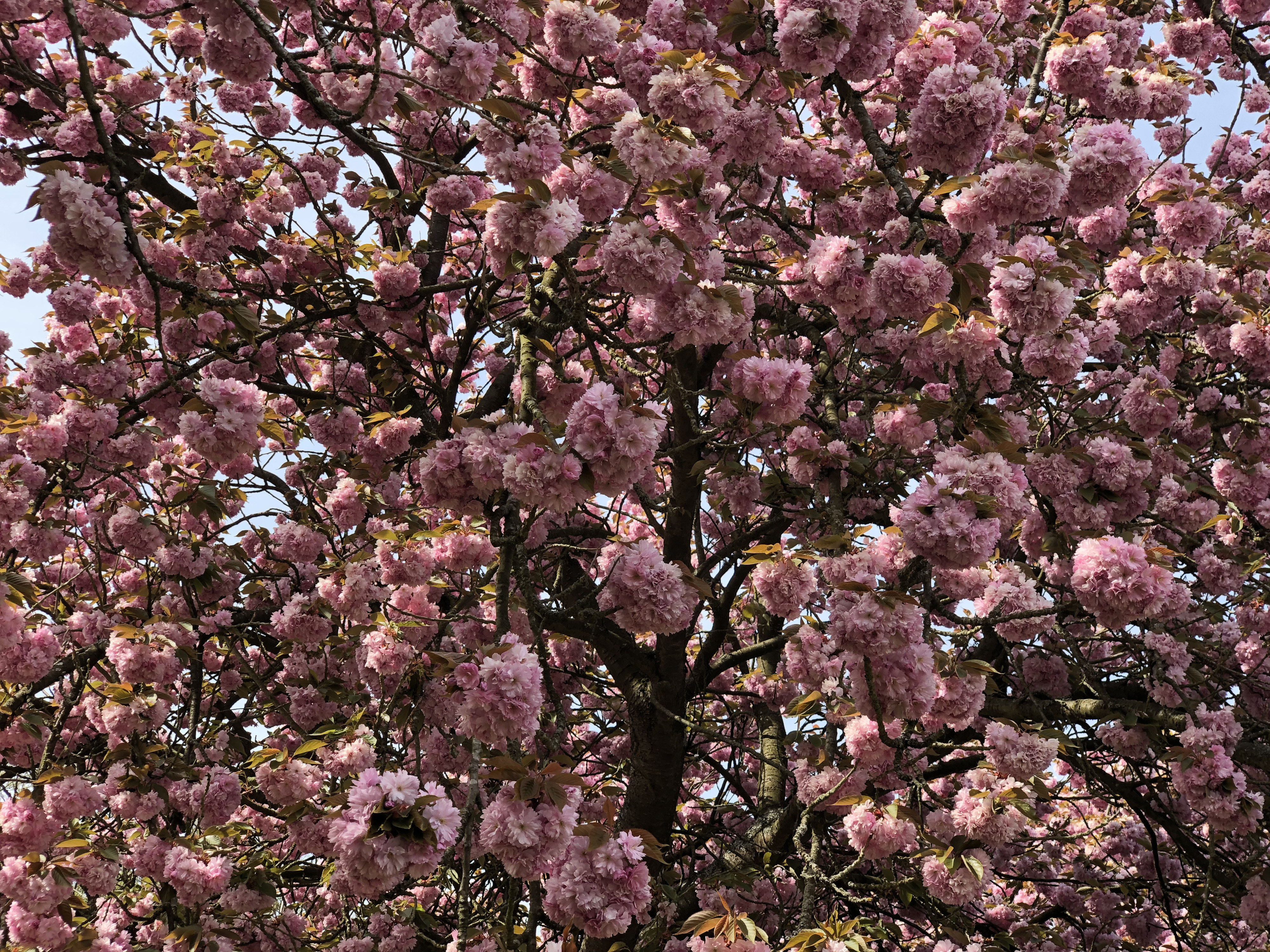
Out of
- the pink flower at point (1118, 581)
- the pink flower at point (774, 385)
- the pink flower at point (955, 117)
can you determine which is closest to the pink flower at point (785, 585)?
the pink flower at point (774, 385)

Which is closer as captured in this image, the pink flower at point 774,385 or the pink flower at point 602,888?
the pink flower at point 602,888

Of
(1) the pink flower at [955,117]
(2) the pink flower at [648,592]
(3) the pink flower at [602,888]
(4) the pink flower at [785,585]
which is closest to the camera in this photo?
(3) the pink flower at [602,888]

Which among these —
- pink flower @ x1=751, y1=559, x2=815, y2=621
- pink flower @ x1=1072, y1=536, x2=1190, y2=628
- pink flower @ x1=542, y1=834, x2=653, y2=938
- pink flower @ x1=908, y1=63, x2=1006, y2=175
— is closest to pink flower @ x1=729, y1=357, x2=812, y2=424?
pink flower @ x1=751, y1=559, x2=815, y2=621

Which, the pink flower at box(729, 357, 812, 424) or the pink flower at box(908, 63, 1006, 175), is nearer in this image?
the pink flower at box(908, 63, 1006, 175)

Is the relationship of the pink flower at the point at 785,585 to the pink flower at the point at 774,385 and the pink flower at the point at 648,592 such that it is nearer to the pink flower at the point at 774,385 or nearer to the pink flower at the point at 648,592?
the pink flower at the point at 774,385

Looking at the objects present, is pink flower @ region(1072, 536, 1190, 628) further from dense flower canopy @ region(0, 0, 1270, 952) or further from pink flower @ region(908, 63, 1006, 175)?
pink flower @ region(908, 63, 1006, 175)

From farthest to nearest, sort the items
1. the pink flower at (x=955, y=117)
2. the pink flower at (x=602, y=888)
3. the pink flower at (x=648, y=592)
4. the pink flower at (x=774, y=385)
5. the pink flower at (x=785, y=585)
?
the pink flower at (x=785, y=585) < the pink flower at (x=774, y=385) < the pink flower at (x=955, y=117) < the pink flower at (x=648, y=592) < the pink flower at (x=602, y=888)

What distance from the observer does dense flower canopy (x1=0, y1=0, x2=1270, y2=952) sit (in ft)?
8.51

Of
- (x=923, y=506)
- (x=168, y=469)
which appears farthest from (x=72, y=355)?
(x=923, y=506)

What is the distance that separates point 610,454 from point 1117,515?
2090 millimetres

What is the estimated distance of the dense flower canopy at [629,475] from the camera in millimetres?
2594

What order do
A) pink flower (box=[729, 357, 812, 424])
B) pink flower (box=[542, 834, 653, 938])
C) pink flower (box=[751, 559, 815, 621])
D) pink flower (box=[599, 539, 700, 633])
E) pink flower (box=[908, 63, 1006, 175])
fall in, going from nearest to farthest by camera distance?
pink flower (box=[542, 834, 653, 938]) < pink flower (box=[599, 539, 700, 633]) < pink flower (box=[908, 63, 1006, 175]) < pink flower (box=[729, 357, 812, 424]) < pink flower (box=[751, 559, 815, 621])

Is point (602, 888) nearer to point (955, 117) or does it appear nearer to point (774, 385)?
point (774, 385)

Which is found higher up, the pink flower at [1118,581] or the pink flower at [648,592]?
the pink flower at [1118,581]
